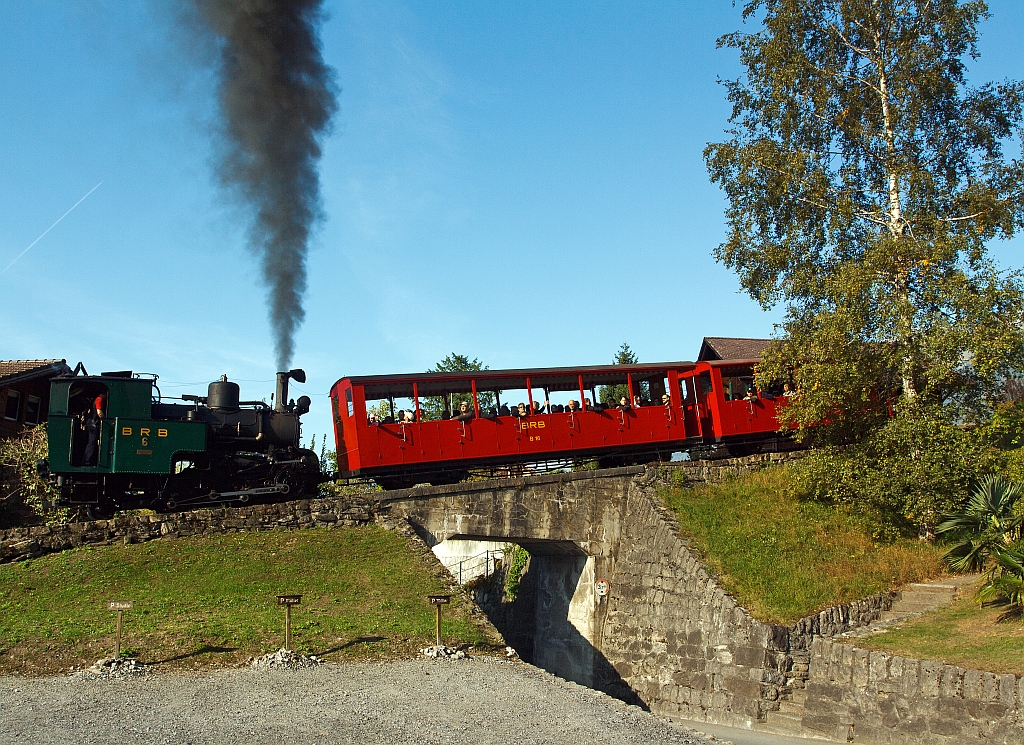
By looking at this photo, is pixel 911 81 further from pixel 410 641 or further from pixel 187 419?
pixel 187 419

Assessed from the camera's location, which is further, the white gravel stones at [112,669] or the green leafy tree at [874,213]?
the green leafy tree at [874,213]

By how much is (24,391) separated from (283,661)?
768 inches

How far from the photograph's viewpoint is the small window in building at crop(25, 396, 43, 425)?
26.8 m

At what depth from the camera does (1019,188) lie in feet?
61.2

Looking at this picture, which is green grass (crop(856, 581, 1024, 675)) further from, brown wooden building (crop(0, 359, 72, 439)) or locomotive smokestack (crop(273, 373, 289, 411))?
brown wooden building (crop(0, 359, 72, 439))

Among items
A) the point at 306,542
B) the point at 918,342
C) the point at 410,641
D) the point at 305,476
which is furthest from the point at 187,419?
the point at 918,342

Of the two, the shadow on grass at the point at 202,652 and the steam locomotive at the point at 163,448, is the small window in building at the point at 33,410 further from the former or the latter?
the shadow on grass at the point at 202,652

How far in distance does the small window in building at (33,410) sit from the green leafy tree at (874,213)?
22.8 metres

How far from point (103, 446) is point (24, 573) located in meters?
3.74

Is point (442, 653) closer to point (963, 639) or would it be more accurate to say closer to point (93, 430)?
point (963, 639)

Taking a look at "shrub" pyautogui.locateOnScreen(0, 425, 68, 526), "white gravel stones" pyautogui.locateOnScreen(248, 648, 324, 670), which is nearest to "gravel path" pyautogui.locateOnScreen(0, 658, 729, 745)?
"white gravel stones" pyautogui.locateOnScreen(248, 648, 324, 670)

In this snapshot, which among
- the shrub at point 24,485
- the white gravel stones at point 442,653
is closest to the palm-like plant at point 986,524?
the white gravel stones at point 442,653

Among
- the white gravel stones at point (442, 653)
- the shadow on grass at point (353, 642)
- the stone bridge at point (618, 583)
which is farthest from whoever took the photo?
the stone bridge at point (618, 583)

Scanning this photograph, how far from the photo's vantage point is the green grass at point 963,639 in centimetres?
1286
